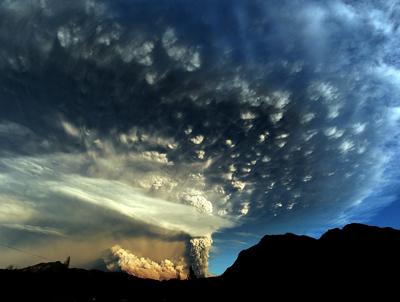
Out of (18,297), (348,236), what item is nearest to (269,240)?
(348,236)

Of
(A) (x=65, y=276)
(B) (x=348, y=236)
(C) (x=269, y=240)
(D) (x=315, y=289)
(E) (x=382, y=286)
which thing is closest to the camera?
(E) (x=382, y=286)

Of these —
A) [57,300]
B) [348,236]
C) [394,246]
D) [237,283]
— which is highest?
[348,236]

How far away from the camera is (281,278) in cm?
3847

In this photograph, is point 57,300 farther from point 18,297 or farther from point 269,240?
point 269,240

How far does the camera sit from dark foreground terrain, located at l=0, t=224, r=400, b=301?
1314 inches

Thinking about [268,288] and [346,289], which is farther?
[268,288]

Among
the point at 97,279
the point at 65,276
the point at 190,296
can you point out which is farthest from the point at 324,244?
the point at 65,276

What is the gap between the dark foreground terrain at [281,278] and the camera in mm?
33375

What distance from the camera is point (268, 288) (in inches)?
1502

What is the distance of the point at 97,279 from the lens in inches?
1790

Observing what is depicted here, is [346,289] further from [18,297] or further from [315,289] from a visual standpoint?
[18,297]

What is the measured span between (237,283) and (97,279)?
2232 cm

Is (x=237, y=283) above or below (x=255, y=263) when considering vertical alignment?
below

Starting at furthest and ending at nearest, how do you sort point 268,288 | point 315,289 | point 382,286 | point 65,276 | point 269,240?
point 269,240
point 65,276
point 268,288
point 315,289
point 382,286
